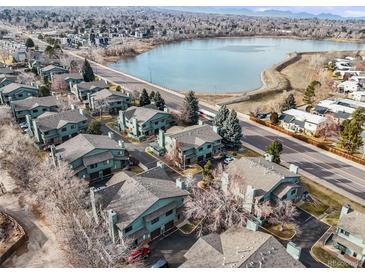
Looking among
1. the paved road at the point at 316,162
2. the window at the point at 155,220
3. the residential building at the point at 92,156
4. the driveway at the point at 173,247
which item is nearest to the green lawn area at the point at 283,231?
the driveway at the point at 173,247

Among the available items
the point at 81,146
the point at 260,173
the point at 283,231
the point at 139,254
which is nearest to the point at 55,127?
the point at 81,146

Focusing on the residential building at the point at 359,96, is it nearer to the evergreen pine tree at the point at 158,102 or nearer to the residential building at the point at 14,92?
the evergreen pine tree at the point at 158,102

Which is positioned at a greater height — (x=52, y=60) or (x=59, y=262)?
(x=52, y=60)

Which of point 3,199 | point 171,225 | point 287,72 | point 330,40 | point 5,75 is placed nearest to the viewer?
point 171,225

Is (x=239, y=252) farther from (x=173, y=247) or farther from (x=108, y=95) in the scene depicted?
(x=108, y=95)

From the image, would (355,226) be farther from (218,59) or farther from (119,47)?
(119,47)

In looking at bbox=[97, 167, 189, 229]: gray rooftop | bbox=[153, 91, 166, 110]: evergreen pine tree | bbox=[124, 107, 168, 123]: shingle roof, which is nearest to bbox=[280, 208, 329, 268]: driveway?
bbox=[97, 167, 189, 229]: gray rooftop

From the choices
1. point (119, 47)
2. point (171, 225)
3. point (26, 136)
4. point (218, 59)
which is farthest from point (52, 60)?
point (171, 225)
